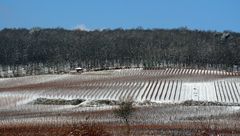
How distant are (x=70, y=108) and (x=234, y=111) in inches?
804

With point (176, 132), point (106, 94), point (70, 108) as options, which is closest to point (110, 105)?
point (70, 108)

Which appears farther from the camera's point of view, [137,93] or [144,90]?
[144,90]

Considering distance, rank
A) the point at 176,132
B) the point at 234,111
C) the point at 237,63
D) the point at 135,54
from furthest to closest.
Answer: the point at 135,54 < the point at 237,63 < the point at 234,111 < the point at 176,132

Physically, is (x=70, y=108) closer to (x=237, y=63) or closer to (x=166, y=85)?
(x=166, y=85)

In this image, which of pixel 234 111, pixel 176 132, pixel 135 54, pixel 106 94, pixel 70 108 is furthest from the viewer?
pixel 135 54

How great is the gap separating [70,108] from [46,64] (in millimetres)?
128686

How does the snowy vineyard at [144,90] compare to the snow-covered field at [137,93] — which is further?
the snowy vineyard at [144,90]

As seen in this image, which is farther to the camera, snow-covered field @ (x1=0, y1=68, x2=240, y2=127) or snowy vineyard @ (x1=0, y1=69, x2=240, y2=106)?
snowy vineyard @ (x1=0, y1=69, x2=240, y2=106)

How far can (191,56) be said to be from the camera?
7603 inches

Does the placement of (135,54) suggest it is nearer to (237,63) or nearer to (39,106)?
(237,63)

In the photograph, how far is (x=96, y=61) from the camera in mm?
188125

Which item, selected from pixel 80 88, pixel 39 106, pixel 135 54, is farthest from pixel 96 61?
pixel 39 106

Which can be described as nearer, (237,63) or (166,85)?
(166,85)

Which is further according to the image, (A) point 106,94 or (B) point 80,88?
(B) point 80,88
